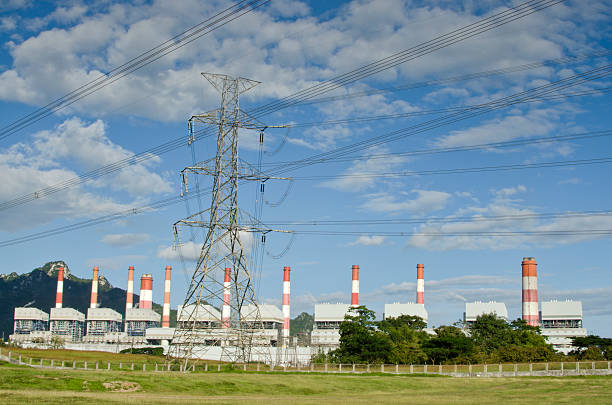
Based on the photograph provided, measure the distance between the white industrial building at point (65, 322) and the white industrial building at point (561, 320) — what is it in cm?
9734

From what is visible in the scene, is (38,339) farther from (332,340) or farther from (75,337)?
(332,340)

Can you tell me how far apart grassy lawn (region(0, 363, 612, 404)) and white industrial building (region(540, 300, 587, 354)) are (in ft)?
230

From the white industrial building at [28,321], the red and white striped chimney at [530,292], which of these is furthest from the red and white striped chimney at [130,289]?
the red and white striped chimney at [530,292]

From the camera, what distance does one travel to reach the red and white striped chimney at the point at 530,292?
99.1 meters

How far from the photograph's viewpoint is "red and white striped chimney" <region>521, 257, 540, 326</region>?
99.1m

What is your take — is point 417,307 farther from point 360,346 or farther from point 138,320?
point 138,320

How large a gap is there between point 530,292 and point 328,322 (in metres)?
39.6

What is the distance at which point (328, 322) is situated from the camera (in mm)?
122438

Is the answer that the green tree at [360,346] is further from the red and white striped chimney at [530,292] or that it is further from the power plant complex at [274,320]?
the red and white striped chimney at [530,292]

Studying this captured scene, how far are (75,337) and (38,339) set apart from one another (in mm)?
27498

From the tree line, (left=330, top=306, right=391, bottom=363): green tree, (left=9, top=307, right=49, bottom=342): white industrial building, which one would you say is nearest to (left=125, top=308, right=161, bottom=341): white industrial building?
(left=9, top=307, right=49, bottom=342): white industrial building

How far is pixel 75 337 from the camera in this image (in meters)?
144

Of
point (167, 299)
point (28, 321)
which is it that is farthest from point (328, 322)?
point (28, 321)

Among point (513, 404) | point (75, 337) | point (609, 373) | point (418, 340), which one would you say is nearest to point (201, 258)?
point (513, 404)
